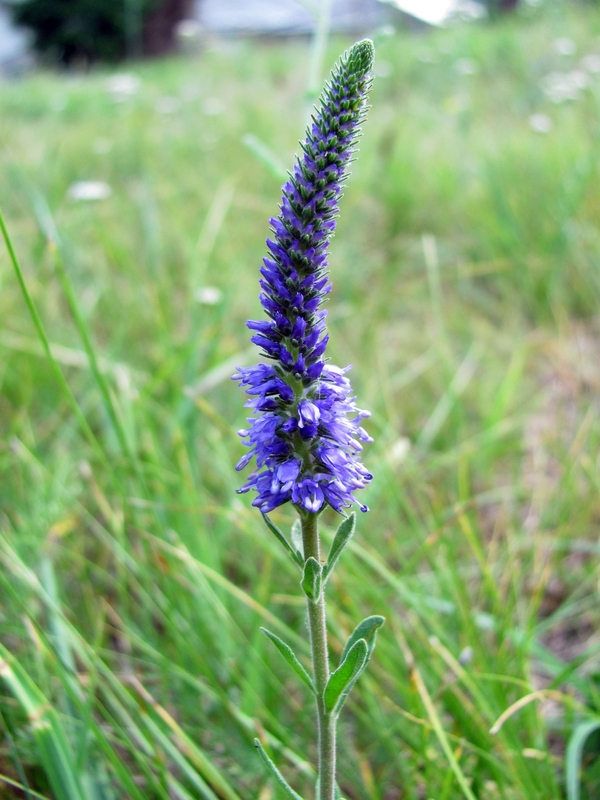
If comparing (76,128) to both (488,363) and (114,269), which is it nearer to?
(114,269)

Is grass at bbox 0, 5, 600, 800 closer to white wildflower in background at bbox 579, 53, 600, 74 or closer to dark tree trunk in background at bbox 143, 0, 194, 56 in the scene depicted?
white wildflower in background at bbox 579, 53, 600, 74

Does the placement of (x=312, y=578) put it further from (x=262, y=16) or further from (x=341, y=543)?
(x=262, y=16)

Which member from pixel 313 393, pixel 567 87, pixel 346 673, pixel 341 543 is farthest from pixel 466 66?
pixel 346 673

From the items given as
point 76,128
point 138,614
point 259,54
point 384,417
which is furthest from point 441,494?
point 259,54

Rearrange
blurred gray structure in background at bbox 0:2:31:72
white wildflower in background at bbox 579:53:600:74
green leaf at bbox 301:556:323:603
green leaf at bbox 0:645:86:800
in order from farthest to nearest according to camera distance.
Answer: blurred gray structure in background at bbox 0:2:31:72
white wildflower in background at bbox 579:53:600:74
green leaf at bbox 0:645:86:800
green leaf at bbox 301:556:323:603

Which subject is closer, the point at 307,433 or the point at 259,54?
the point at 307,433

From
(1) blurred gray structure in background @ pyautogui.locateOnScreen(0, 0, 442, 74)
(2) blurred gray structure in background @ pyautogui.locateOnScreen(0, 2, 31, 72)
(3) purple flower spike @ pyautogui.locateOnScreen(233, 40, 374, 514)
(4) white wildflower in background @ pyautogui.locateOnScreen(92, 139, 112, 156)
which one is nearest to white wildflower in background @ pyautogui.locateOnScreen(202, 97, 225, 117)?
(4) white wildflower in background @ pyautogui.locateOnScreen(92, 139, 112, 156)

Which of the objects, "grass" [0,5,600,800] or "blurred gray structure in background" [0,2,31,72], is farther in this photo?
"blurred gray structure in background" [0,2,31,72]

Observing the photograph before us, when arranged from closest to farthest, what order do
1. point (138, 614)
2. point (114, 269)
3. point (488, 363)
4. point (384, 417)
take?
point (138, 614), point (384, 417), point (488, 363), point (114, 269)

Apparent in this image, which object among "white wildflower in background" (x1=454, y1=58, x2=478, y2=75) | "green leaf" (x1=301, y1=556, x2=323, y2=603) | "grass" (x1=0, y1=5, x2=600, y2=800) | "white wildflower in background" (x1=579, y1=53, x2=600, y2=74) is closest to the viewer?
"green leaf" (x1=301, y1=556, x2=323, y2=603)
